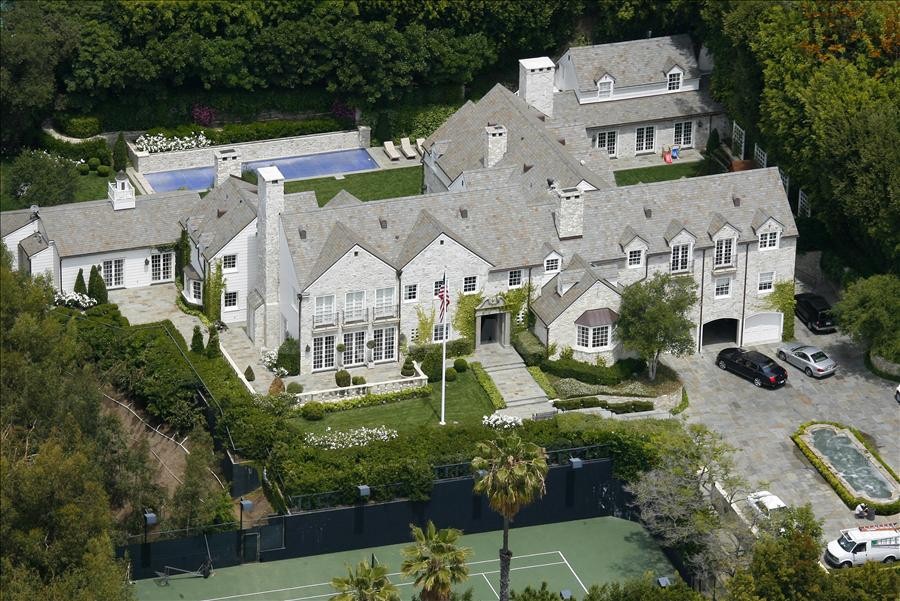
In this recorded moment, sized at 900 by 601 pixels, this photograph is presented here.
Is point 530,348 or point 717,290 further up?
point 717,290

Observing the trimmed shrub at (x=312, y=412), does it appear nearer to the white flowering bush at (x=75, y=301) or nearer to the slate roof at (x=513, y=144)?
the white flowering bush at (x=75, y=301)

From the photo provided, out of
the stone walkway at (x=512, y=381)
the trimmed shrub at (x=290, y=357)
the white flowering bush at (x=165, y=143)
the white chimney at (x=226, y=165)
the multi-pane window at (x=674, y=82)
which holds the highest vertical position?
the multi-pane window at (x=674, y=82)

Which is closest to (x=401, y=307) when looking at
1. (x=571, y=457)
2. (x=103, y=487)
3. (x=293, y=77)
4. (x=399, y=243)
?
(x=399, y=243)

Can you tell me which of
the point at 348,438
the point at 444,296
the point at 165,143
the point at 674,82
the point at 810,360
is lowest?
the point at 348,438

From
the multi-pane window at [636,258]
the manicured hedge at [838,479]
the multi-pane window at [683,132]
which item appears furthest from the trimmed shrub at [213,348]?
the multi-pane window at [683,132]

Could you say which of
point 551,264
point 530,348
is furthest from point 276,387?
point 551,264

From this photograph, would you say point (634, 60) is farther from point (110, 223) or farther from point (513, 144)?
point (110, 223)

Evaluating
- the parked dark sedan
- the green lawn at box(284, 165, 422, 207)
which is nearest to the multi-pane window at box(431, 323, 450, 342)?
the parked dark sedan

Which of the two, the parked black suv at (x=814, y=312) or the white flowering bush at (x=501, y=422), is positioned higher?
the parked black suv at (x=814, y=312)
